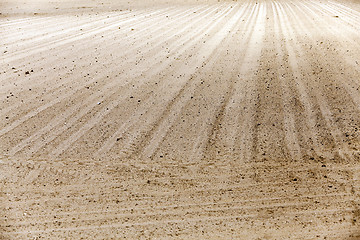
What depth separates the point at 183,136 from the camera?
4457 mm

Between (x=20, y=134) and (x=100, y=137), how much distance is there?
1.28 meters

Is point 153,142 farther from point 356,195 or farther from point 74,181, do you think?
point 356,195

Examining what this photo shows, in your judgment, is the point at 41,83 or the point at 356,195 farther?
the point at 41,83

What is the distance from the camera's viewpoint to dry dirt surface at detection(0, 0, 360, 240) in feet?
10.7

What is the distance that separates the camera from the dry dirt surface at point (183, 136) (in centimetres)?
325

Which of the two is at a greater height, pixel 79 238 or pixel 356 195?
pixel 356 195

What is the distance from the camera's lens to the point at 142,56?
23.8ft

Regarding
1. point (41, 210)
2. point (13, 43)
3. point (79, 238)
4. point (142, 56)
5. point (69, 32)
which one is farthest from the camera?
point (69, 32)

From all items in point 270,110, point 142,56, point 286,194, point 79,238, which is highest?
point 142,56

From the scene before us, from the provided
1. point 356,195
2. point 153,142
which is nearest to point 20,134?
point 153,142

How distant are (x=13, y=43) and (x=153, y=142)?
258 inches

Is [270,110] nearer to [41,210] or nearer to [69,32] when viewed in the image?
[41,210]

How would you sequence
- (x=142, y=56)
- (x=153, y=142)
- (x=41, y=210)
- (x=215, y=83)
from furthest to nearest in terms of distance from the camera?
(x=142, y=56), (x=215, y=83), (x=153, y=142), (x=41, y=210)

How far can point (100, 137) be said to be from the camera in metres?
4.51
